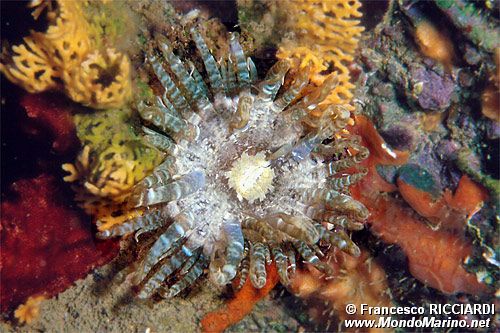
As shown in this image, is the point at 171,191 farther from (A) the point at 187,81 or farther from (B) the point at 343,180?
(B) the point at 343,180

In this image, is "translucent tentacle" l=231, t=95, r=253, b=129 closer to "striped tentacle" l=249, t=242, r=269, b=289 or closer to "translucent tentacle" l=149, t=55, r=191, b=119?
"translucent tentacle" l=149, t=55, r=191, b=119

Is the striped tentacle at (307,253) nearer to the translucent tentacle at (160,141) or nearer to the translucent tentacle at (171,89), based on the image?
the translucent tentacle at (160,141)

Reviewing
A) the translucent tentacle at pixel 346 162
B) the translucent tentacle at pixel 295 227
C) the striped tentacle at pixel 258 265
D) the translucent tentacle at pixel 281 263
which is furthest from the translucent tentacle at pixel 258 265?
the translucent tentacle at pixel 346 162

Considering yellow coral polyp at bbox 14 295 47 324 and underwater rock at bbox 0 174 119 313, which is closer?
underwater rock at bbox 0 174 119 313

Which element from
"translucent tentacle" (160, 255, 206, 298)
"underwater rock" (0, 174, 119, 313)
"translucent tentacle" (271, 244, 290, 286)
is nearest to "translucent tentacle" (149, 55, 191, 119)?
"underwater rock" (0, 174, 119, 313)

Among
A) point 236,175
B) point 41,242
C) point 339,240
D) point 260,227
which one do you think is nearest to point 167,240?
point 260,227

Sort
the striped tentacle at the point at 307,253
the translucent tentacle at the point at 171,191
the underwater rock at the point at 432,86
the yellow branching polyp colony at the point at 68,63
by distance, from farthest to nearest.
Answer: the underwater rock at the point at 432,86 < the striped tentacle at the point at 307,253 < the translucent tentacle at the point at 171,191 < the yellow branching polyp colony at the point at 68,63

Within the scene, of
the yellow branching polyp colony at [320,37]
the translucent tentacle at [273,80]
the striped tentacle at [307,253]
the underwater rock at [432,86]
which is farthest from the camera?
the underwater rock at [432,86]
